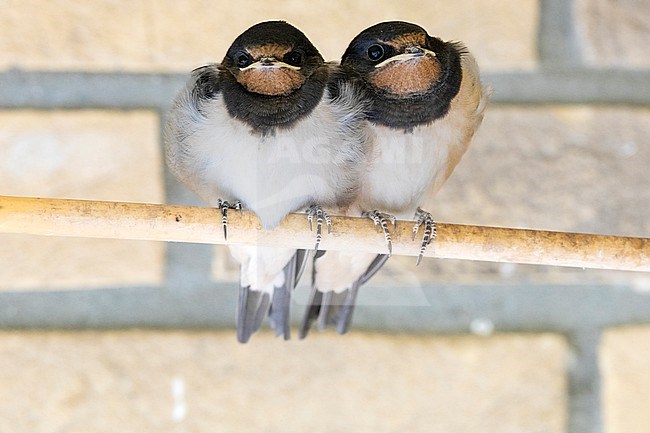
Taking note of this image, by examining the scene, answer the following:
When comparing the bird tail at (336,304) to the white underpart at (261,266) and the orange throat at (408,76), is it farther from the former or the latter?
the orange throat at (408,76)

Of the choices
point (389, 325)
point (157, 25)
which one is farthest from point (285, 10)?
point (389, 325)

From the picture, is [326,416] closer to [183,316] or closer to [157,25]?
[183,316]

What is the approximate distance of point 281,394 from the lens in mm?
1045

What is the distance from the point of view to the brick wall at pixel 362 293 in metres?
1.00

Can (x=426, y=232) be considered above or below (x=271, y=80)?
below

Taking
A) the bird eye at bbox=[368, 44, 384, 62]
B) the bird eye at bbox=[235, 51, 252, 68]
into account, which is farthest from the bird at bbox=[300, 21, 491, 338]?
the bird eye at bbox=[235, 51, 252, 68]

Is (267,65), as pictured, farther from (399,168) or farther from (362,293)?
(362,293)

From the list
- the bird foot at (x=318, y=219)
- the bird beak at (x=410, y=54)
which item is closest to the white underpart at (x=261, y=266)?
the bird foot at (x=318, y=219)

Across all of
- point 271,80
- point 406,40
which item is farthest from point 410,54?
point 271,80

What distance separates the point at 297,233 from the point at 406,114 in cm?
19

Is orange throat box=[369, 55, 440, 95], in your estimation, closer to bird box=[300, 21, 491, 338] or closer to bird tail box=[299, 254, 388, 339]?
bird box=[300, 21, 491, 338]

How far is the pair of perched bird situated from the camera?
766mm

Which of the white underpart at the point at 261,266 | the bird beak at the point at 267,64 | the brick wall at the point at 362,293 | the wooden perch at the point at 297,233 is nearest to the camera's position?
the wooden perch at the point at 297,233

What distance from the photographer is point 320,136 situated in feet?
2.54
